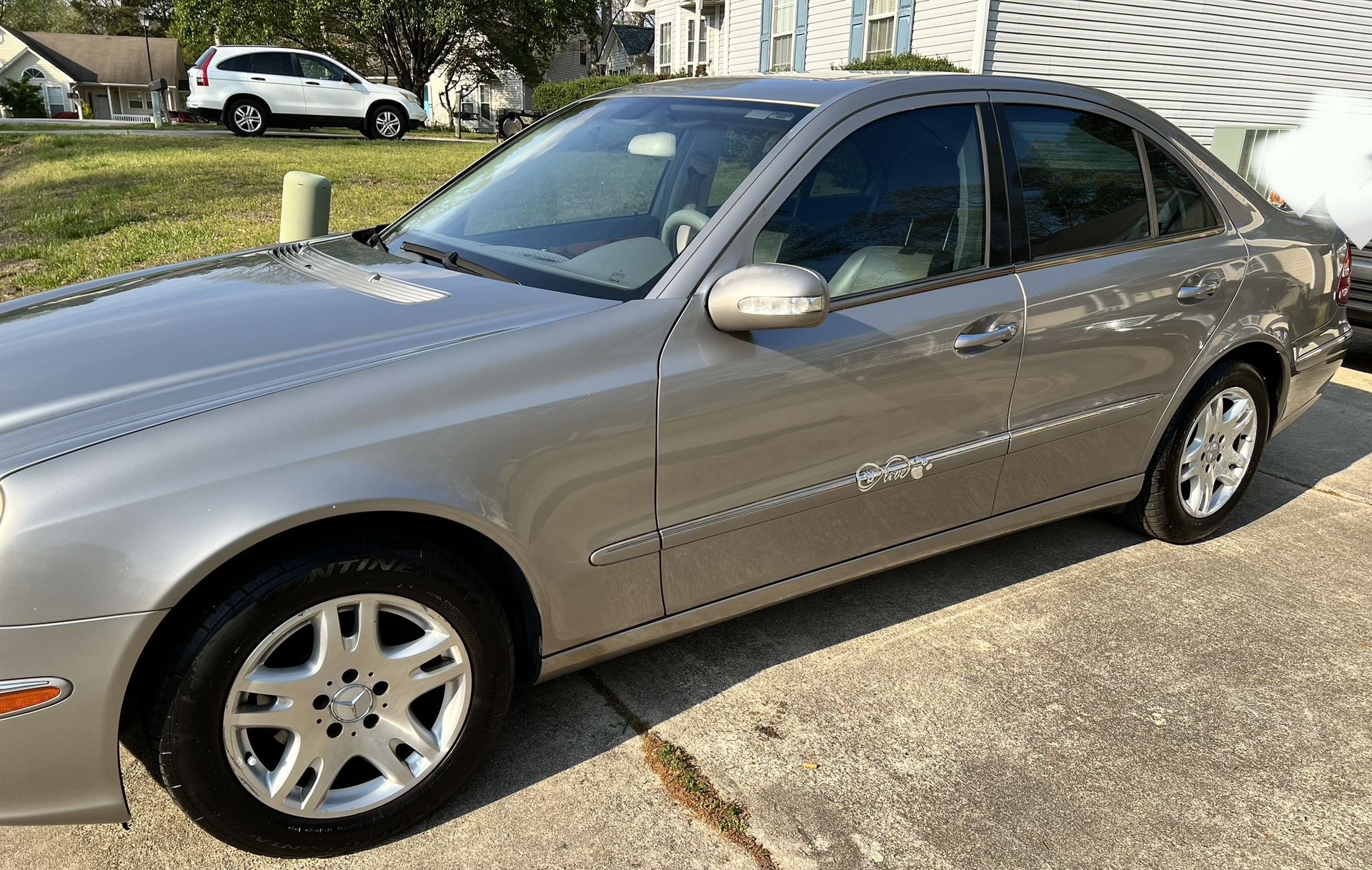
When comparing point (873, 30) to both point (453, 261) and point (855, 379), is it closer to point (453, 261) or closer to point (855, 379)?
point (453, 261)

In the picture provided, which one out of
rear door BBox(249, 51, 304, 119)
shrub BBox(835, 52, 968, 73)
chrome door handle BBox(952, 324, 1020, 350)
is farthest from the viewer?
rear door BBox(249, 51, 304, 119)

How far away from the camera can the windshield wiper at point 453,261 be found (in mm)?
2844

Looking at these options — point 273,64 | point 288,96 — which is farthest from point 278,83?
point 273,64

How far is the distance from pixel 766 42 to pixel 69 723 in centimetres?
1814

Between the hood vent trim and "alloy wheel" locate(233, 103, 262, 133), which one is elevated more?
"alloy wheel" locate(233, 103, 262, 133)

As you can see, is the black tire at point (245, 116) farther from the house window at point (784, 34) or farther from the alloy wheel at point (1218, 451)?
the alloy wheel at point (1218, 451)

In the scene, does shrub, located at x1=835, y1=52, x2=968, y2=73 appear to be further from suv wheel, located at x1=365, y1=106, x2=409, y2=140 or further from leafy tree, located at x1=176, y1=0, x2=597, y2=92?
leafy tree, located at x1=176, y1=0, x2=597, y2=92

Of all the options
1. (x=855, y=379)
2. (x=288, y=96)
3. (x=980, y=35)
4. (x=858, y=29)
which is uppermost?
(x=858, y=29)

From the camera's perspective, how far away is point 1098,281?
335cm

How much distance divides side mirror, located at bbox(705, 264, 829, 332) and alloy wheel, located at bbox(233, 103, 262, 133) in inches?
824

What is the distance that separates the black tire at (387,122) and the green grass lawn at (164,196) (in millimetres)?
5558

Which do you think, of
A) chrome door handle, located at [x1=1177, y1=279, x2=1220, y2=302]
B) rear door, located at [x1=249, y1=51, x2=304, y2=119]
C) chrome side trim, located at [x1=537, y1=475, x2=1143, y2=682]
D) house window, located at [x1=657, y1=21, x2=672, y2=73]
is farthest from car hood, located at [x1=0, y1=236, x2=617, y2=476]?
house window, located at [x1=657, y1=21, x2=672, y2=73]

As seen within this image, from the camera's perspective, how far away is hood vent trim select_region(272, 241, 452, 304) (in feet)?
8.81

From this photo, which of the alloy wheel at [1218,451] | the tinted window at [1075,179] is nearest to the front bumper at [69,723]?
the tinted window at [1075,179]
